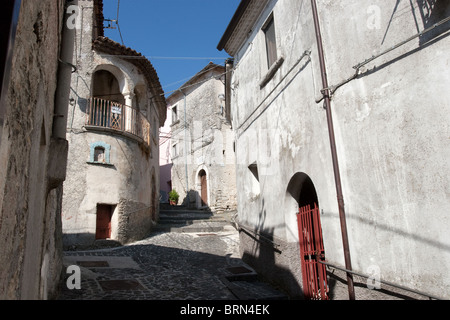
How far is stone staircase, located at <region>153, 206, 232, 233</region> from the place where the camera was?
13840 millimetres

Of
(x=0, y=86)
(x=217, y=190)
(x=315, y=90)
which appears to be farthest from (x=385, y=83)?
(x=217, y=190)

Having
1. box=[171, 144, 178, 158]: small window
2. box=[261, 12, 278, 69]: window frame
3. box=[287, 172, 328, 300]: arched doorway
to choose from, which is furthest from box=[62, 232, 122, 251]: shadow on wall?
box=[171, 144, 178, 158]: small window

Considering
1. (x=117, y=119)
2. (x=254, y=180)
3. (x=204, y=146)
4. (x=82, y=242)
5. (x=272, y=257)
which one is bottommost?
(x=272, y=257)

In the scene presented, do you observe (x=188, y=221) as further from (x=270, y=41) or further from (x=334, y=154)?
(x=334, y=154)

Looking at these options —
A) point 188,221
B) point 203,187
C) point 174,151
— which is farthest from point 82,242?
point 174,151

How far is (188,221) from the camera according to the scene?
603 inches

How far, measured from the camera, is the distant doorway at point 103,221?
11060mm

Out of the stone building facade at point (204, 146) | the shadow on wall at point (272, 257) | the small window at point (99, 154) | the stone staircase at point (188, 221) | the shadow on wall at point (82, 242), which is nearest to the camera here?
the shadow on wall at point (272, 257)

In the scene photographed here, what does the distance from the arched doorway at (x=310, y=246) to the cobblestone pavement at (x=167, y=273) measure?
0.89 m

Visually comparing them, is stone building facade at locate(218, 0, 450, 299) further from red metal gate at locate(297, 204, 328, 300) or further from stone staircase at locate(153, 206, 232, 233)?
stone staircase at locate(153, 206, 232, 233)

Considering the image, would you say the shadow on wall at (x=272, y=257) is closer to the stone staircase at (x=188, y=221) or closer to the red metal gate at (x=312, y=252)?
the red metal gate at (x=312, y=252)

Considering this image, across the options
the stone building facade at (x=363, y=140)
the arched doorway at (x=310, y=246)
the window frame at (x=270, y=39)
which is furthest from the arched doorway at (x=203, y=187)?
the arched doorway at (x=310, y=246)

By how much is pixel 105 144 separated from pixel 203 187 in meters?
11.0
